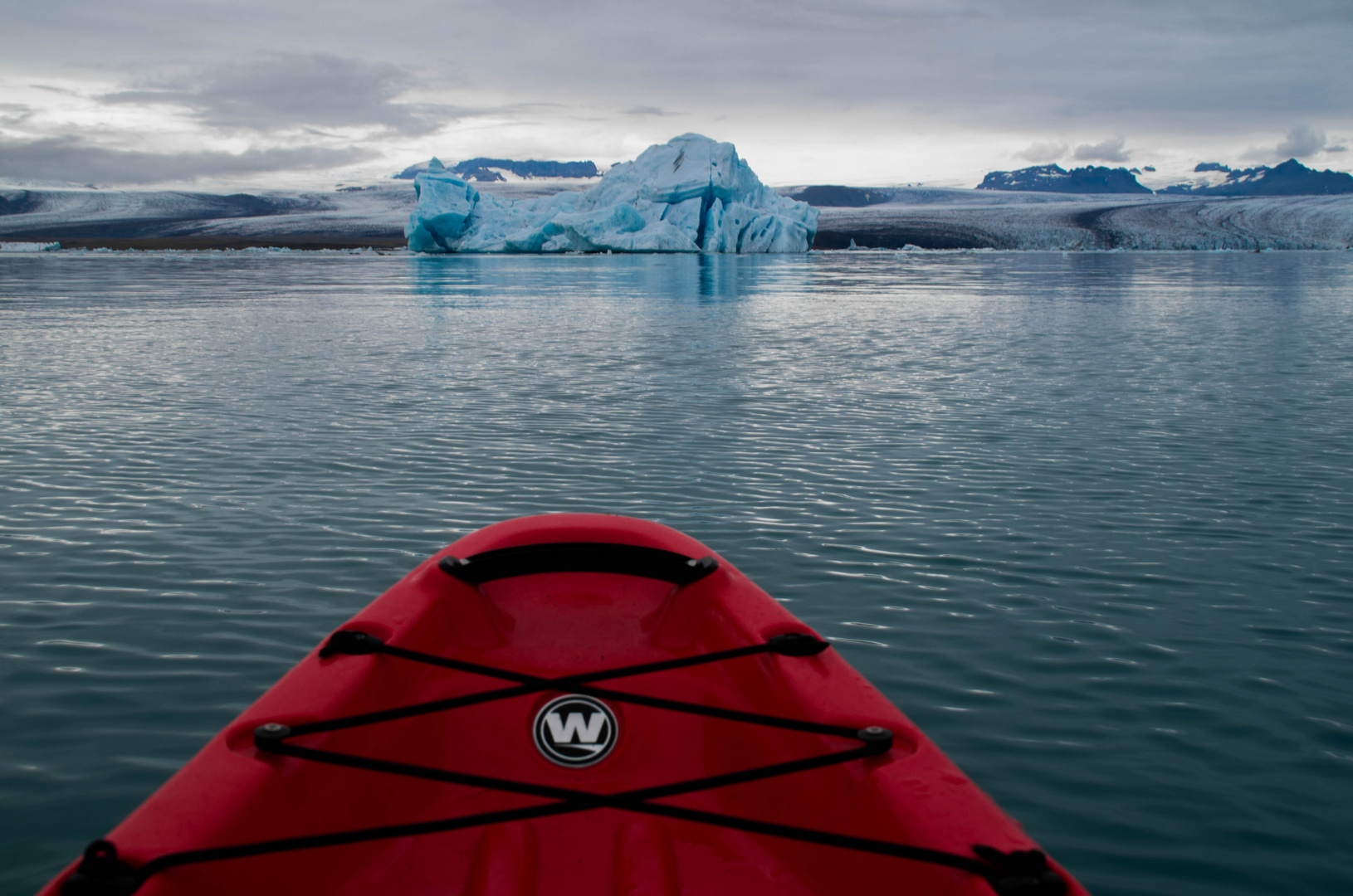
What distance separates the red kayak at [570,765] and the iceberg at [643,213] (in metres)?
49.8

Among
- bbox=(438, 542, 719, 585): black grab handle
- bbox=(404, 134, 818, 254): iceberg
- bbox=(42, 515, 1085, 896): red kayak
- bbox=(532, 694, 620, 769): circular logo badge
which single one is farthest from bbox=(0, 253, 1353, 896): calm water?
bbox=(404, 134, 818, 254): iceberg

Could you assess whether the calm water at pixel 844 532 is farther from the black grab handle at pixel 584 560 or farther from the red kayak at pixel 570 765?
the black grab handle at pixel 584 560

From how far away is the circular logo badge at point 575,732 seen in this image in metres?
2.43

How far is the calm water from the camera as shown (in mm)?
2623

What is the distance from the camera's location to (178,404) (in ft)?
26.1

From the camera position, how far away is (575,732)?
96.7 inches

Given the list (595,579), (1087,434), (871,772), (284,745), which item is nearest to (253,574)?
(595,579)

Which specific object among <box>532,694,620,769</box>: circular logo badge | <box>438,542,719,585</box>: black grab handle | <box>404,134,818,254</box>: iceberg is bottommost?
<box>532,694,620,769</box>: circular logo badge

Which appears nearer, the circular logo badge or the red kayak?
the red kayak

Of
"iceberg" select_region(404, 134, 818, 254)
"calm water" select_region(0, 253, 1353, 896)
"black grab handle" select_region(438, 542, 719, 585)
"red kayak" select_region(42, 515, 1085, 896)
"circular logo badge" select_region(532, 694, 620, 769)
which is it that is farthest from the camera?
"iceberg" select_region(404, 134, 818, 254)

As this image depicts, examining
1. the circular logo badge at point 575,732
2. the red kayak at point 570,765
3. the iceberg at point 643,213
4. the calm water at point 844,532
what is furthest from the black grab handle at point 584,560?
the iceberg at point 643,213

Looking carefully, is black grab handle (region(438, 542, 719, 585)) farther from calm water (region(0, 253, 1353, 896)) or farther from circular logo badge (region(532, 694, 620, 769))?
calm water (region(0, 253, 1353, 896))

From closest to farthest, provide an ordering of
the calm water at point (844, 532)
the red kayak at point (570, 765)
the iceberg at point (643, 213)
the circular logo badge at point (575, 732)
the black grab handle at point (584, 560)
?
1. the red kayak at point (570, 765)
2. the circular logo badge at point (575, 732)
3. the calm water at point (844, 532)
4. the black grab handle at point (584, 560)
5. the iceberg at point (643, 213)

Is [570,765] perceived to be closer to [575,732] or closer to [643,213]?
[575,732]
